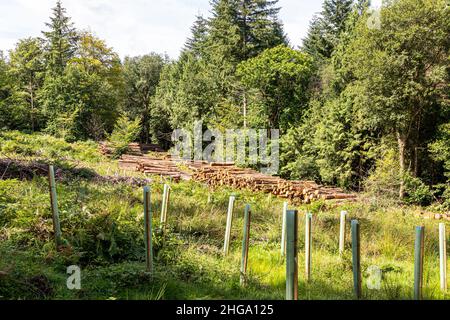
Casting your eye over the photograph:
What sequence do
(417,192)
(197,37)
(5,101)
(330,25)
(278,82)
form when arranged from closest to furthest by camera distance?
1. (417,192)
2. (278,82)
3. (5,101)
4. (330,25)
5. (197,37)

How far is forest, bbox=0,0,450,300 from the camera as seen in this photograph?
186 inches

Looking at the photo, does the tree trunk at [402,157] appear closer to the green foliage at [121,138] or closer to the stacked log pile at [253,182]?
the stacked log pile at [253,182]

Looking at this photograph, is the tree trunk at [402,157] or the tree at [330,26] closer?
the tree trunk at [402,157]

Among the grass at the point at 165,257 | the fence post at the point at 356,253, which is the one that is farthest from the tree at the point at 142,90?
the fence post at the point at 356,253

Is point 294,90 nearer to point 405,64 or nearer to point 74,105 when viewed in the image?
point 405,64

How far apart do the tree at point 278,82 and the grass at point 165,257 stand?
53.8 feet

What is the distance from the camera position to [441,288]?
4910 millimetres

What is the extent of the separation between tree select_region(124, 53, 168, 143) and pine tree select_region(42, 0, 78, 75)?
6763mm

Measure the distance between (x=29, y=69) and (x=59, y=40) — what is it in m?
3.69

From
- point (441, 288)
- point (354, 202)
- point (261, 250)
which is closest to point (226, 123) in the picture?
point (354, 202)

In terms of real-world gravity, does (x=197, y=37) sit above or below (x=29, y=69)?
above

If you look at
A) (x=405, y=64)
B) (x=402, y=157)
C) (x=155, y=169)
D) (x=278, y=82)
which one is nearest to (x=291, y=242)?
(x=155, y=169)

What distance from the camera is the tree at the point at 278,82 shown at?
2302cm

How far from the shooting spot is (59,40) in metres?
32.7
